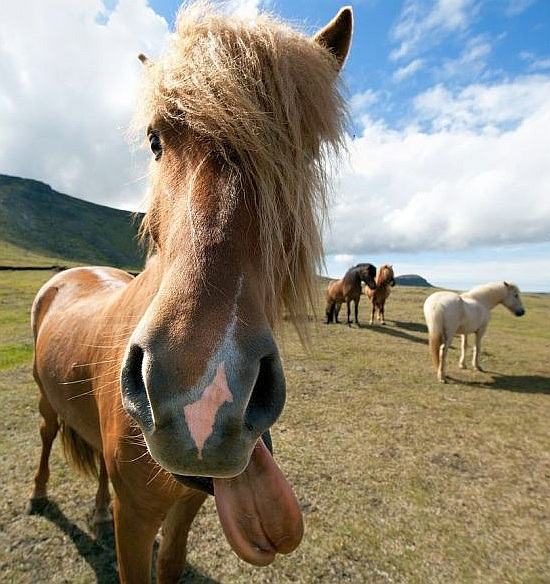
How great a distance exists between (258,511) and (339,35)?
6.93ft

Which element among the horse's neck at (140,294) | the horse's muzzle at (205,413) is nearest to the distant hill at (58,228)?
the horse's neck at (140,294)

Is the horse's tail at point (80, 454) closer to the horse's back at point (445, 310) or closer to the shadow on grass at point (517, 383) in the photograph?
the horse's back at point (445, 310)

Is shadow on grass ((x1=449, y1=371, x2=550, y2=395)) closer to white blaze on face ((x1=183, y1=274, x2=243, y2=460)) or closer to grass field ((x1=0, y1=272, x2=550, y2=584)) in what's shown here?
grass field ((x1=0, y1=272, x2=550, y2=584))

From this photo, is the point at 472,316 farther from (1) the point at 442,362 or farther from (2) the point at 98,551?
(2) the point at 98,551

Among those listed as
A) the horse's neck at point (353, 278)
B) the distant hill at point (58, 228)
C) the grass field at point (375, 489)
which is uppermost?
the distant hill at point (58, 228)

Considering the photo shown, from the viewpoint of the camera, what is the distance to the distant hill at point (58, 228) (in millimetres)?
83356

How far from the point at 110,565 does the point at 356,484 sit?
8.56 ft

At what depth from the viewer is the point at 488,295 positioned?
10.4 metres

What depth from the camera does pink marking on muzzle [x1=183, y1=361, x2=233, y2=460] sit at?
0.90 metres

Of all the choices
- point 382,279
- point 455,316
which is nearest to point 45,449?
point 455,316

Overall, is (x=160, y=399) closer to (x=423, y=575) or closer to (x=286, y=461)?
(x=423, y=575)

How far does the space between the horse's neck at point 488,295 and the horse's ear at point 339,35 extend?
31.1 ft

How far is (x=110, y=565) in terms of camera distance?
3.07 meters

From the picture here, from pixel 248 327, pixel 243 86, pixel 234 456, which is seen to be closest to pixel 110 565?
pixel 234 456
